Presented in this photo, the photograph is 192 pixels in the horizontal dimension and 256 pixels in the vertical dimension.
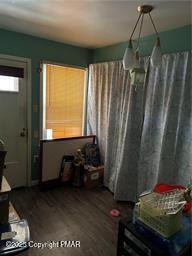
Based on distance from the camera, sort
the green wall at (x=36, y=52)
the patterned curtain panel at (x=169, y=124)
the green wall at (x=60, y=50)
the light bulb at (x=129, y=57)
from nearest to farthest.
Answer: the light bulb at (x=129, y=57), the patterned curtain panel at (x=169, y=124), the green wall at (x=60, y=50), the green wall at (x=36, y=52)

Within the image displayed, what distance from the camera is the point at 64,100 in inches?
138

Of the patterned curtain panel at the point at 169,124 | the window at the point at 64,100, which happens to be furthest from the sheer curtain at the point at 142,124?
the window at the point at 64,100

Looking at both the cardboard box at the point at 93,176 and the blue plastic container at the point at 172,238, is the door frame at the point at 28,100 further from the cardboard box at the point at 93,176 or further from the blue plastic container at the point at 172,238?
the blue plastic container at the point at 172,238

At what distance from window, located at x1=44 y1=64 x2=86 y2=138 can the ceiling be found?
656mm

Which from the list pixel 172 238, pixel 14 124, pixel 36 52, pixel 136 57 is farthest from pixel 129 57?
pixel 14 124

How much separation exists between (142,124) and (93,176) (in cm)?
128

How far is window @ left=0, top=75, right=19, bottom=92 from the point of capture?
2848 millimetres

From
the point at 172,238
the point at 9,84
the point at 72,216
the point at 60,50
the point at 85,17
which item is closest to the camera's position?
the point at 172,238

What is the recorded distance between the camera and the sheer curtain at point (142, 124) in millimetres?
2279

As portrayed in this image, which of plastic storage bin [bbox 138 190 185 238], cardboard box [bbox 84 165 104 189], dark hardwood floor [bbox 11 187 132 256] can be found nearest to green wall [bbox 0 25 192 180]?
dark hardwood floor [bbox 11 187 132 256]

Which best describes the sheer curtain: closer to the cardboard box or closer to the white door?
the cardboard box

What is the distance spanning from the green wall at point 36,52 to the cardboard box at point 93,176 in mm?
872

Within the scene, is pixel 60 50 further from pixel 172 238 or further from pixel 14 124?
pixel 172 238

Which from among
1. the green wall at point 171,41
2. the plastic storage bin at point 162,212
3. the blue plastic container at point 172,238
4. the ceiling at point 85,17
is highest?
the ceiling at point 85,17
